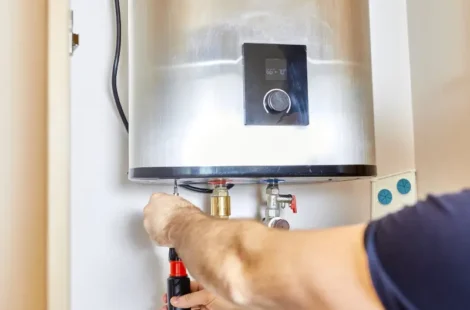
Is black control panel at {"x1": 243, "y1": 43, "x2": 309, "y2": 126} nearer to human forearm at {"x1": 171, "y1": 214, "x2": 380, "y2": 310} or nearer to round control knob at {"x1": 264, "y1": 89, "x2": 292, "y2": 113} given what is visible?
round control knob at {"x1": 264, "y1": 89, "x2": 292, "y2": 113}

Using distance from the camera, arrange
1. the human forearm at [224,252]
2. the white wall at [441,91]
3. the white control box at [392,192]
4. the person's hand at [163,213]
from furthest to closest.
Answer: the white control box at [392,192], the white wall at [441,91], the person's hand at [163,213], the human forearm at [224,252]

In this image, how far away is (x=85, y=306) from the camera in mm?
1054

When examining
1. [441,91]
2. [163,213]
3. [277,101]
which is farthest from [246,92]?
[441,91]

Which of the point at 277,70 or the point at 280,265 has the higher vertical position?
the point at 277,70

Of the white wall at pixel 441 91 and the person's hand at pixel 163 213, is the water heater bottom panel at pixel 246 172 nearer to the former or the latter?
the person's hand at pixel 163 213

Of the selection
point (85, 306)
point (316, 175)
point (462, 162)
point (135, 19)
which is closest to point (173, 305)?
point (85, 306)

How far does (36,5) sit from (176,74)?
26 centimetres

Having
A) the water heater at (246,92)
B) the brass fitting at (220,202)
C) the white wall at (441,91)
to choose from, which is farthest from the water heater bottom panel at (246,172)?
the white wall at (441,91)

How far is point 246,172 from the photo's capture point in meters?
0.86

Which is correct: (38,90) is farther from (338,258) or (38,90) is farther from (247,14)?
(338,258)

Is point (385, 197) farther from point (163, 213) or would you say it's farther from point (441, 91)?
point (163, 213)

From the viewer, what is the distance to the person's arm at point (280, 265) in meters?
0.50

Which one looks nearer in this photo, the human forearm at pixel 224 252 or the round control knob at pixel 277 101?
the human forearm at pixel 224 252

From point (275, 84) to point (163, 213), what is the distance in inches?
10.6
